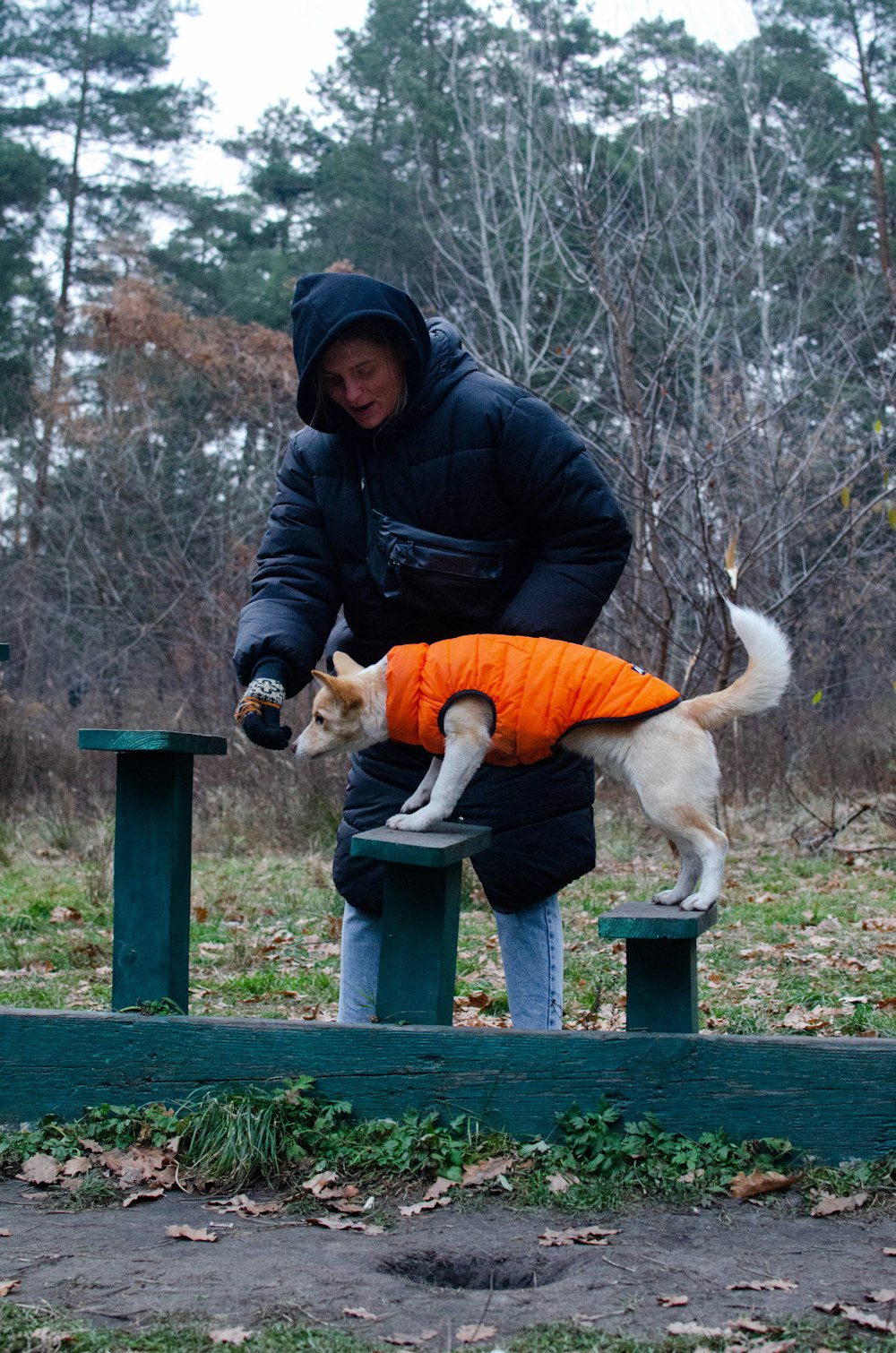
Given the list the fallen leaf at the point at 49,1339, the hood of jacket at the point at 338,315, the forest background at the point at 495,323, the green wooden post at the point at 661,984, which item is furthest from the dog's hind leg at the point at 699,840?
the forest background at the point at 495,323

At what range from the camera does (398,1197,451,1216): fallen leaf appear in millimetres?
2789

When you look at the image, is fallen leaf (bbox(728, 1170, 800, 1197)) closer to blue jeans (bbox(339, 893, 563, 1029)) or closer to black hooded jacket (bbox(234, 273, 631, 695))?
blue jeans (bbox(339, 893, 563, 1029))

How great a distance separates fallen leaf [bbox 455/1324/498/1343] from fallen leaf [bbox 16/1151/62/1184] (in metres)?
1.17

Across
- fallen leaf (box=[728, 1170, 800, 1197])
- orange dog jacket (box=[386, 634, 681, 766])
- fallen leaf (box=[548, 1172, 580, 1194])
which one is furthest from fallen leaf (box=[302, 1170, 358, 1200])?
orange dog jacket (box=[386, 634, 681, 766])

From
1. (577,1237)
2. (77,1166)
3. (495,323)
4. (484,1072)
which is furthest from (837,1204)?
(495,323)

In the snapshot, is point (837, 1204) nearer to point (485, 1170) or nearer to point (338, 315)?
point (485, 1170)

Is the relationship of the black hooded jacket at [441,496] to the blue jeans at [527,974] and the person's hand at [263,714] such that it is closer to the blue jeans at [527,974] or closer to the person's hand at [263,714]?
the person's hand at [263,714]

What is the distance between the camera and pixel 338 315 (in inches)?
131

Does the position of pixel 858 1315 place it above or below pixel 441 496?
below

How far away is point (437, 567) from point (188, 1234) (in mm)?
1705

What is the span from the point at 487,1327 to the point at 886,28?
23.0m

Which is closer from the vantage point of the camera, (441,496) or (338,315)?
(338,315)

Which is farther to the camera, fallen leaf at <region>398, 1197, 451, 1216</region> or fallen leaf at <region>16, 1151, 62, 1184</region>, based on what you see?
fallen leaf at <region>16, 1151, 62, 1184</region>

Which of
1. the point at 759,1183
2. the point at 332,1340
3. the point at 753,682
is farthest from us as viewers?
the point at 753,682
